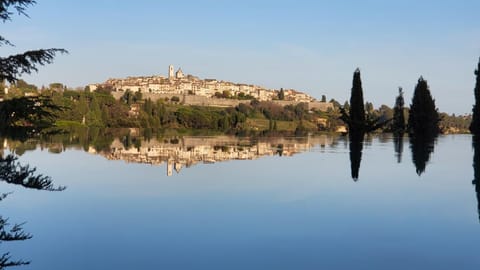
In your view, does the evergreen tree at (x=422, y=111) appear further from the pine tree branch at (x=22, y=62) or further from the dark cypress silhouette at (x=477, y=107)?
the pine tree branch at (x=22, y=62)

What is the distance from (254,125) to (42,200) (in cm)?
7002

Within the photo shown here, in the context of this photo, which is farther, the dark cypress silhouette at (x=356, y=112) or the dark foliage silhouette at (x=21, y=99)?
the dark cypress silhouette at (x=356, y=112)

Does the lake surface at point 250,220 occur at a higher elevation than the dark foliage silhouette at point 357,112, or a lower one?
lower

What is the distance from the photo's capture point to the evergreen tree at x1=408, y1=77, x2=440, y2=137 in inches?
1410

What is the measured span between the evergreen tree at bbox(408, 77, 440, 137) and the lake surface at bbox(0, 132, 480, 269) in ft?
83.9

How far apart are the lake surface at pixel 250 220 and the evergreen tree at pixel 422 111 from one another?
83.9 ft

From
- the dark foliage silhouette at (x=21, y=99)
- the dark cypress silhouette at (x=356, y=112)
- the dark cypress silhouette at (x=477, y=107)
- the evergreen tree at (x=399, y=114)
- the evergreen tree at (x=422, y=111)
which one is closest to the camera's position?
the dark foliage silhouette at (x=21, y=99)

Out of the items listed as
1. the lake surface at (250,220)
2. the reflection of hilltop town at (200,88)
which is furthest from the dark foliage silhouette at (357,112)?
the reflection of hilltop town at (200,88)

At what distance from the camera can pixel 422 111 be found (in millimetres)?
35844

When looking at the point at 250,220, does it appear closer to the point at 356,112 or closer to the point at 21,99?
the point at 21,99

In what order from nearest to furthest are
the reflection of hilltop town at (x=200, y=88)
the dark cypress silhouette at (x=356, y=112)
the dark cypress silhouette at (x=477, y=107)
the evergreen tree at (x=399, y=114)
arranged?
Answer: the dark cypress silhouette at (x=477, y=107), the dark cypress silhouette at (x=356, y=112), the evergreen tree at (x=399, y=114), the reflection of hilltop town at (x=200, y=88)

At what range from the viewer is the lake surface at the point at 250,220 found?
480cm

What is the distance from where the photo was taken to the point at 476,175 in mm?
11297

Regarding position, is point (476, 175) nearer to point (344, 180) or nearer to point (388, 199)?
point (344, 180)
